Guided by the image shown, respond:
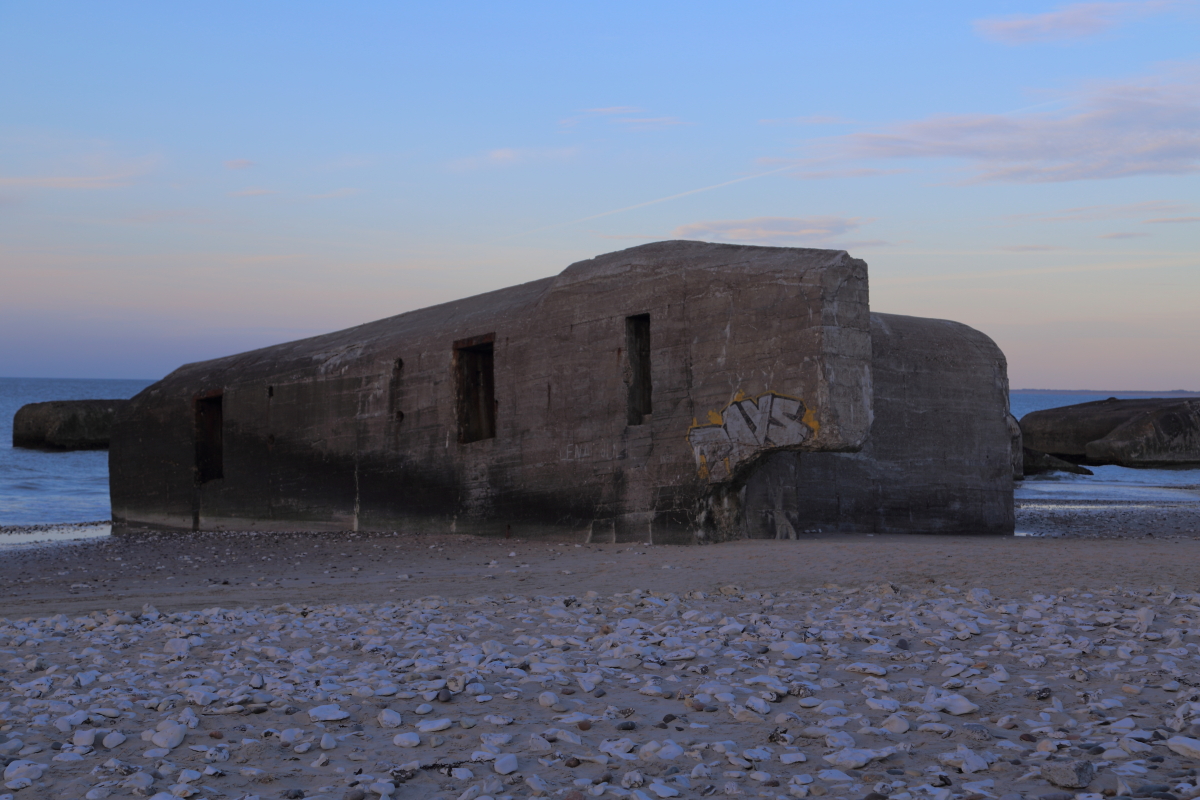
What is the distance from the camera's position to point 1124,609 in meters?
5.13

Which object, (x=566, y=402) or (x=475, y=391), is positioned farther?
(x=475, y=391)

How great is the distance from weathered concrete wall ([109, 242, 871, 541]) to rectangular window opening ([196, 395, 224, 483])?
0.10m

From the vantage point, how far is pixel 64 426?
37.7 meters

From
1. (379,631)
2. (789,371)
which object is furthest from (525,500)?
(379,631)

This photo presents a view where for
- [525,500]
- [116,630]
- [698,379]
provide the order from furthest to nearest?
[525,500] < [698,379] < [116,630]

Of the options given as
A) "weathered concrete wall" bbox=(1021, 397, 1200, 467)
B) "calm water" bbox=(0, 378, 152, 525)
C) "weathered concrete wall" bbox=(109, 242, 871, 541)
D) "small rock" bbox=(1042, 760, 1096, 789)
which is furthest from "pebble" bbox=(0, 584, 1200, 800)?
"weathered concrete wall" bbox=(1021, 397, 1200, 467)

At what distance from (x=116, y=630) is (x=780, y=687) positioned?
3596 millimetres

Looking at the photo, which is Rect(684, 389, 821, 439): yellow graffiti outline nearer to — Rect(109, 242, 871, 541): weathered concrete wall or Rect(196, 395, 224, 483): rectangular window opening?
Rect(109, 242, 871, 541): weathered concrete wall

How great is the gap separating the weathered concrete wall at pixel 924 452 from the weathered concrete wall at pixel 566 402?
1959mm

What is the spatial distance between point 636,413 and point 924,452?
3471 mm

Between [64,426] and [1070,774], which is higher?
[64,426]

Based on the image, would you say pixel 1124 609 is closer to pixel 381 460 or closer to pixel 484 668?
pixel 484 668

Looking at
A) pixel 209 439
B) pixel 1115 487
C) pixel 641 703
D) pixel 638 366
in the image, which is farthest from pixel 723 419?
pixel 1115 487

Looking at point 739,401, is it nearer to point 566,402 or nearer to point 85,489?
point 566,402
